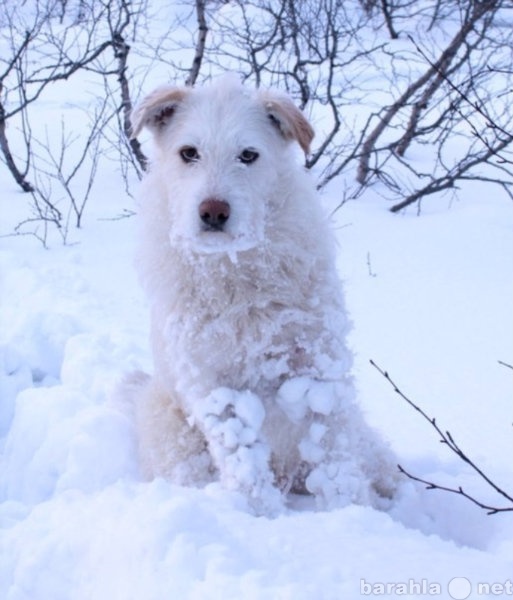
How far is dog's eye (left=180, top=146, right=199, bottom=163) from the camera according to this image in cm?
279

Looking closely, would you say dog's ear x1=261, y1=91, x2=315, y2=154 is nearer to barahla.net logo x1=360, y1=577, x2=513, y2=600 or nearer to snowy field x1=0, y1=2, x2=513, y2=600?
snowy field x1=0, y1=2, x2=513, y2=600

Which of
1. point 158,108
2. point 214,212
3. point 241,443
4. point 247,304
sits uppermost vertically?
point 158,108

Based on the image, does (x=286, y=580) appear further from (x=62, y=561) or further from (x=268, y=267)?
(x=268, y=267)

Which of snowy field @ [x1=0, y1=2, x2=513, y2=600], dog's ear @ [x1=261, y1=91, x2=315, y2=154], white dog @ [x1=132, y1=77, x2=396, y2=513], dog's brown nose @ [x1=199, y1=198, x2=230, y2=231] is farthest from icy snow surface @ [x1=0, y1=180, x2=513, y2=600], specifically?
dog's ear @ [x1=261, y1=91, x2=315, y2=154]

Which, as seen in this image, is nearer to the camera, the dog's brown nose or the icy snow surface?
the icy snow surface

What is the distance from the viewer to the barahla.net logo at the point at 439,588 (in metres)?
1.64

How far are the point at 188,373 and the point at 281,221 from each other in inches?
30.3

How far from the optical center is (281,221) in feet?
9.07

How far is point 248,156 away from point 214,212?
41cm

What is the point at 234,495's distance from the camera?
259cm

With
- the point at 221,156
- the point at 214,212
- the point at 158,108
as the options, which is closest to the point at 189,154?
the point at 221,156

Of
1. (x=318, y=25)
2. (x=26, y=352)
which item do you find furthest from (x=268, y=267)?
(x=318, y=25)

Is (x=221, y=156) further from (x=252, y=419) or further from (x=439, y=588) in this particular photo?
(x=439, y=588)

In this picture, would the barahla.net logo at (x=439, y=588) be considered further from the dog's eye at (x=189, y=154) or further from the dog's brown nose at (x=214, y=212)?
the dog's eye at (x=189, y=154)
